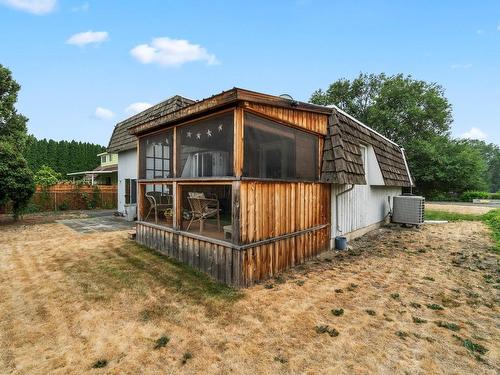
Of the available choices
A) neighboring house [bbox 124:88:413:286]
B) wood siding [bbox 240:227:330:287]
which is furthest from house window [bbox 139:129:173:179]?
wood siding [bbox 240:227:330:287]

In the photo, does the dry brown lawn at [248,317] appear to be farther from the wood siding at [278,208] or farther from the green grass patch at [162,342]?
the wood siding at [278,208]

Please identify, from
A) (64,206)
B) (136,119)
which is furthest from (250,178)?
(64,206)

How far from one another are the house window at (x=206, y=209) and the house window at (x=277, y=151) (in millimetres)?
1375

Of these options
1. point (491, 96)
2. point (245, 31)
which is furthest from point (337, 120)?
point (491, 96)

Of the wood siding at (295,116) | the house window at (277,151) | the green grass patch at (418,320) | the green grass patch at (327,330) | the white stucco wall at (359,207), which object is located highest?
the wood siding at (295,116)

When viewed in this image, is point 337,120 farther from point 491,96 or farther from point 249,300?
point 491,96

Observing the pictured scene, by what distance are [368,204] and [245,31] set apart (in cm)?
914

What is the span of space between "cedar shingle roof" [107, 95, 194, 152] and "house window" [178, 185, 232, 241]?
12.6 ft

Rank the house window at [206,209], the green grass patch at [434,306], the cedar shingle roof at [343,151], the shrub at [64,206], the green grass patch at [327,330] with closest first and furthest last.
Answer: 1. the green grass patch at [327,330]
2. the green grass patch at [434,306]
3. the house window at [206,209]
4. the cedar shingle roof at [343,151]
5. the shrub at [64,206]

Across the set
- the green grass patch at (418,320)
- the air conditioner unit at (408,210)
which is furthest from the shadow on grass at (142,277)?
the air conditioner unit at (408,210)

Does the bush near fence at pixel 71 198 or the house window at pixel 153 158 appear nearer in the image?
the house window at pixel 153 158

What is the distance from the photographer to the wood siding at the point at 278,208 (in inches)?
155

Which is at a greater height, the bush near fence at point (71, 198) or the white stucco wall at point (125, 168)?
the white stucco wall at point (125, 168)

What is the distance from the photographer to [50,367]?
2.15 m
